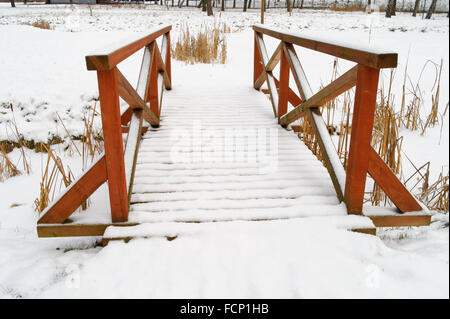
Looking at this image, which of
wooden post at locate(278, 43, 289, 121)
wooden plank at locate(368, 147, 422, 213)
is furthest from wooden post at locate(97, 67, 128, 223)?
wooden post at locate(278, 43, 289, 121)

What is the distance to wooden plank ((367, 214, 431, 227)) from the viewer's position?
90.0 inches

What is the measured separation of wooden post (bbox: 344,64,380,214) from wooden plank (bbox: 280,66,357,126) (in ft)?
0.53

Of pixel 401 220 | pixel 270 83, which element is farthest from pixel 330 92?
pixel 270 83

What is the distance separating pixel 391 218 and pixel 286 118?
164 centimetres

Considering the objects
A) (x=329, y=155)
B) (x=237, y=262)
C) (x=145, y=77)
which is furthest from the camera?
(x=145, y=77)

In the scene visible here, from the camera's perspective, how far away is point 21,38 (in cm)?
733

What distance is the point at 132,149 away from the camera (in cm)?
264

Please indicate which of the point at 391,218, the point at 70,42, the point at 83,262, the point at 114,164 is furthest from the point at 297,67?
the point at 70,42

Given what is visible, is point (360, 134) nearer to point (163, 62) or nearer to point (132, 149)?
point (132, 149)

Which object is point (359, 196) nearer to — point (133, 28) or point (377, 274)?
point (377, 274)

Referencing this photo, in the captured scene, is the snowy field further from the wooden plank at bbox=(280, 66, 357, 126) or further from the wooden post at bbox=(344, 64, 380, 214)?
the wooden plank at bbox=(280, 66, 357, 126)

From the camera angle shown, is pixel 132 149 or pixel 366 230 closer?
pixel 366 230

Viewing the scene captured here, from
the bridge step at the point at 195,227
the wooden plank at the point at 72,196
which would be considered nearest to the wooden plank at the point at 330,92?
the bridge step at the point at 195,227

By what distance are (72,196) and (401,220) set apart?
1959mm
